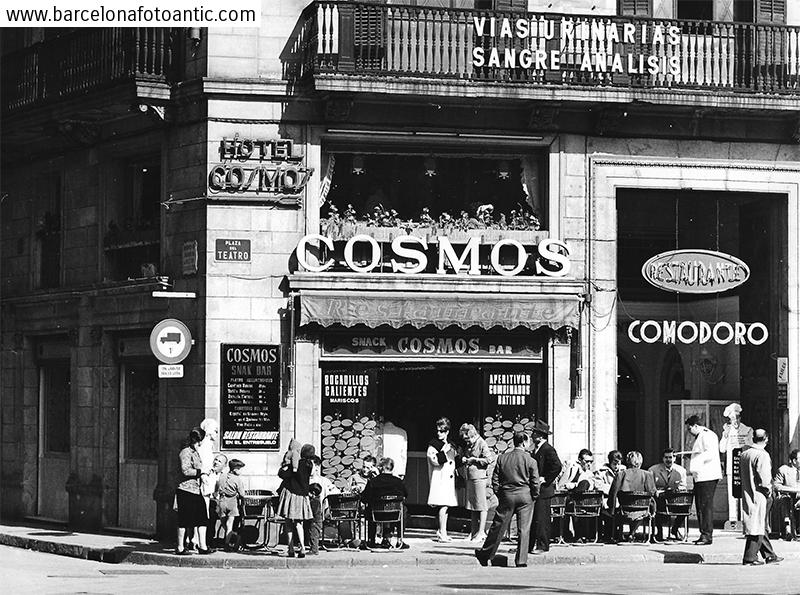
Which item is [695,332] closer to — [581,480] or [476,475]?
[581,480]

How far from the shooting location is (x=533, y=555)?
2195cm

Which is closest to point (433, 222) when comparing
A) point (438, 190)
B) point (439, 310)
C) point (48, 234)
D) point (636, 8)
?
point (438, 190)

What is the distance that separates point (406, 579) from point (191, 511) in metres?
4.00

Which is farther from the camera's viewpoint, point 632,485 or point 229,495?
point 632,485

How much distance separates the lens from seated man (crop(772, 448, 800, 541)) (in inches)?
981

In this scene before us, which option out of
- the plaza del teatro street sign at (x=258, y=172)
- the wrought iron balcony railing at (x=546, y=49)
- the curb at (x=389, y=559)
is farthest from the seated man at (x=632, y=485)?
the plaza del teatro street sign at (x=258, y=172)

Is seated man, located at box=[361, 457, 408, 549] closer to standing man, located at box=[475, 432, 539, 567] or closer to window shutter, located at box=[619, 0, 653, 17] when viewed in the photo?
standing man, located at box=[475, 432, 539, 567]

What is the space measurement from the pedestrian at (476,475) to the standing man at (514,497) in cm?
261

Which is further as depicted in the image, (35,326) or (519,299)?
(35,326)

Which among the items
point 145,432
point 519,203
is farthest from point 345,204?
point 145,432

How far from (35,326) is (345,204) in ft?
23.7

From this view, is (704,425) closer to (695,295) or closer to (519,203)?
(695,295)

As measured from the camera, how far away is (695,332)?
25719mm

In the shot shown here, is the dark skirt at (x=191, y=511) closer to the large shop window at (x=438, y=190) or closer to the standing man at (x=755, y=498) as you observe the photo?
A: the large shop window at (x=438, y=190)
